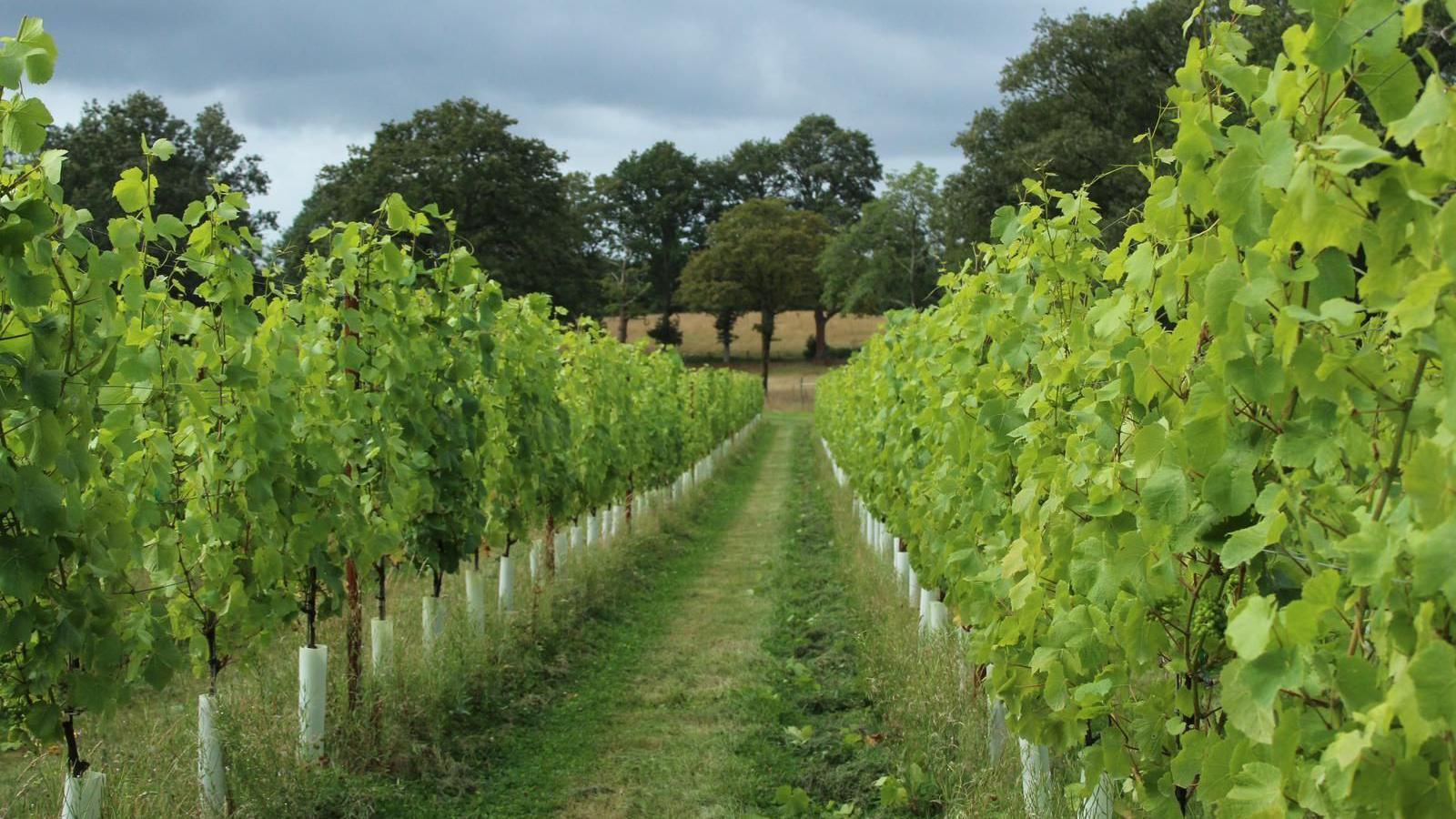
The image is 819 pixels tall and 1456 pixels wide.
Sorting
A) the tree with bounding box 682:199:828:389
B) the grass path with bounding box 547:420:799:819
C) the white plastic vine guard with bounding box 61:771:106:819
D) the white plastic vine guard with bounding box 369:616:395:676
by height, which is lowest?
the grass path with bounding box 547:420:799:819

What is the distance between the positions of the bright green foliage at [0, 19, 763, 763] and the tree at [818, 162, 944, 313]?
42.3 meters

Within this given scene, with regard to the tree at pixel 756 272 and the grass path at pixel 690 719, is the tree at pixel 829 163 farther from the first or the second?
the grass path at pixel 690 719

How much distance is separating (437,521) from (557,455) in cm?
239

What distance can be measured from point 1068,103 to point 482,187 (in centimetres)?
2030

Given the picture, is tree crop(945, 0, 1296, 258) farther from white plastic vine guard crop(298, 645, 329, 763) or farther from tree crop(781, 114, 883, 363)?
tree crop(781, 114, 883, 363)

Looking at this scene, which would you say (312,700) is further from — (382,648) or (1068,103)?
(1068,103)

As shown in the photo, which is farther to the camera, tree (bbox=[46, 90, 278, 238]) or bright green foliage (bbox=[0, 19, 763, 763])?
tree (bbox=[46, 90, 278, 238])

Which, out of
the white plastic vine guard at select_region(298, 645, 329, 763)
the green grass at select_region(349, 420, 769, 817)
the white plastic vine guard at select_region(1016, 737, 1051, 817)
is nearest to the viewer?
the white plastic vine guard at select_region(1016, 737, 1051, 817)

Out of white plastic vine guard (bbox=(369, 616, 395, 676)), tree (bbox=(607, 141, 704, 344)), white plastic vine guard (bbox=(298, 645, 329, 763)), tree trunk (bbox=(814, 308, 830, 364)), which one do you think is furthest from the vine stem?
tree (bbox=(607, 141, 704, 344))

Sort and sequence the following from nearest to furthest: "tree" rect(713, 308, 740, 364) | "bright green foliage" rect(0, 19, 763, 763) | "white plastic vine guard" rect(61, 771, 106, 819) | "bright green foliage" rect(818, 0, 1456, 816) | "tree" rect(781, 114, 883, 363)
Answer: "bright green foliage" rect(818, 0, 1456, 816), "bright green foliage" rect(0, 19, 763, 763), "white plastic vine guard" rect(61, 771, 106, 819), "tree" rect(713, 308, 740, 364), "tree" rect(781, 114, 883, 363)

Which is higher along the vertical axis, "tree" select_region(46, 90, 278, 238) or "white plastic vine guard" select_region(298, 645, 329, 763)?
"tree" select_region(46, 90, 278, 238)

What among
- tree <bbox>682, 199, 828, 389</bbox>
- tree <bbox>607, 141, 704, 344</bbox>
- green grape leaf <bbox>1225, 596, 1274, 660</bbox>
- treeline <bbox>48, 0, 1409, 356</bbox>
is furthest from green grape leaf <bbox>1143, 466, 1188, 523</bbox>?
tree <bbox>607, 141, 704, 344</bbox>

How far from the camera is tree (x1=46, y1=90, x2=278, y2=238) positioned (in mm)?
33875

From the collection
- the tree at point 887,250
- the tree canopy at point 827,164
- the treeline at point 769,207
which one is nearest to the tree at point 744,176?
the tree canopy at point 827,164
